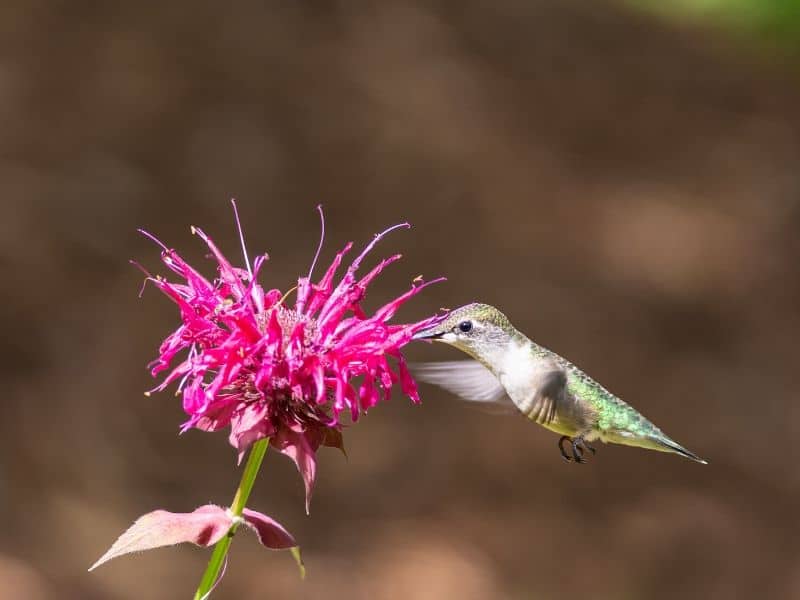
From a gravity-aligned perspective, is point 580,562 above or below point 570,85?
below

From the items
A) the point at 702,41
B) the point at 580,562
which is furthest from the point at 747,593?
the point at 702,41

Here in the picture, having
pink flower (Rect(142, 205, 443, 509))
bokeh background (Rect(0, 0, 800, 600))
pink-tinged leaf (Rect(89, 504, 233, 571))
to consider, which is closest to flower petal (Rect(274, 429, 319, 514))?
pink flower (Rect(142, 205, 443, 509))

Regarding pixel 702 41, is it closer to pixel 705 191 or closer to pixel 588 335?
pixel 705 191

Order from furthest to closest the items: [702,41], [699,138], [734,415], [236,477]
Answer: [702,41] → [699,138] → [734,415] → [236,477]

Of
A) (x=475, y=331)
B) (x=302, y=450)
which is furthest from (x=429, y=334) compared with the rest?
(x=302, y=450)

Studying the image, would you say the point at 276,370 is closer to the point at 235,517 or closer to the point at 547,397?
the point at 235,517

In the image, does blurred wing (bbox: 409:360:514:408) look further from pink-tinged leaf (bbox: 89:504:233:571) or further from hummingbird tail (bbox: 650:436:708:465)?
pink-tinged leaf (bbox: 89:504:233:571)

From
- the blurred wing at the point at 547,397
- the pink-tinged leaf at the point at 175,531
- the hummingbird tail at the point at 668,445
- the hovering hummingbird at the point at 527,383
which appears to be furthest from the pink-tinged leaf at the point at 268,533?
the hummingbird tail at the point at 668,445
